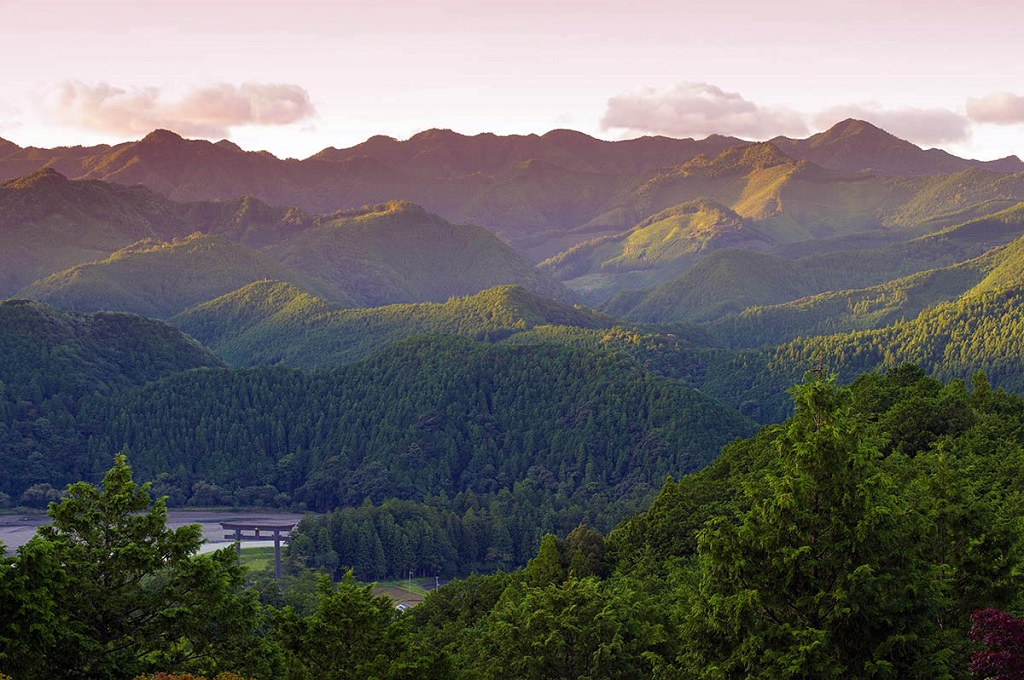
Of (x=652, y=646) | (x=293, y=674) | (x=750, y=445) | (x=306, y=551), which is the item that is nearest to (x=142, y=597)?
(x=293, y=674)

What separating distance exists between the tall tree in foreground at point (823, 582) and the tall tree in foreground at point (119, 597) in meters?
A: 18.1

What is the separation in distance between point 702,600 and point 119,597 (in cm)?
2121

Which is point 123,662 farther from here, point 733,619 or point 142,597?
point 733,619

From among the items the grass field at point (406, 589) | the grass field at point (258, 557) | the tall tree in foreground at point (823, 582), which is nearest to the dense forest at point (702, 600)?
the tall tree in foreground at point (823, 582)

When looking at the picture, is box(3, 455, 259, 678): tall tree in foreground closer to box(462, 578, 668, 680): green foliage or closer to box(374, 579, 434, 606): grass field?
box(462, 578, 668, 680): green foliage

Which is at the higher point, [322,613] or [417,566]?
[322,613]

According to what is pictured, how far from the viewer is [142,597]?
47531mm

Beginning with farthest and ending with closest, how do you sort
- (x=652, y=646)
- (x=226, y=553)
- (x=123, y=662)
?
1. (x=652, y=646)
2. (x=226, y=553)
3. (x=123, y=662)

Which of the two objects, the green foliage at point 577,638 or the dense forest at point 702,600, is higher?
the dense forest at point 702,600

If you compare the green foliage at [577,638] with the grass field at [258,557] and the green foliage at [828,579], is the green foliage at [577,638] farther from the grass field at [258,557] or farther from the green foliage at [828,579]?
the grass field at [258,557]

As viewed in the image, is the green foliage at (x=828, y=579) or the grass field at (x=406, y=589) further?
the grass field at (x=406, y=589)

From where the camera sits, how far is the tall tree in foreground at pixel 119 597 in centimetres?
4388

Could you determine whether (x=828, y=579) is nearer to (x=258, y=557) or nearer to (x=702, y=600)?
(x=702, y=600)

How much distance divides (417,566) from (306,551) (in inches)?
542
